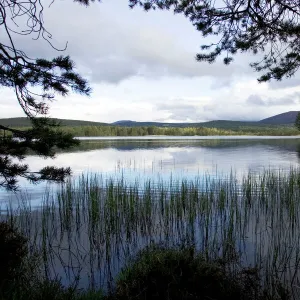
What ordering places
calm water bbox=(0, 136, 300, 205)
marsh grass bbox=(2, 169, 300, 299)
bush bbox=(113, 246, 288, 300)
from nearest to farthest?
A: 1. bush bbox=(113, 246, 288, 300)
2. marsh grass bbox=(2, 169, 300, 299)
3. calm water bbox=(0, 136, 300, 205)

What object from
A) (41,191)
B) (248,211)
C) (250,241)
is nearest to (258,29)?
(250,241)

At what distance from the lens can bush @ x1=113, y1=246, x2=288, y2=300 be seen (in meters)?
3.75

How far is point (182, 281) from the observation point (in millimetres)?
3885

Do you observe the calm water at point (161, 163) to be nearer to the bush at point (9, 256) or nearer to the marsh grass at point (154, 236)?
the marsh grass at point (154, 236)

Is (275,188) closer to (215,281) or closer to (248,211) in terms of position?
(248,211)

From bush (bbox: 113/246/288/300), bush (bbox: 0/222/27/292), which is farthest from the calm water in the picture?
bush (bbox: 113/246/288/300)

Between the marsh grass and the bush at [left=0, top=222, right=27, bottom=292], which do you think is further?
the marsh grass

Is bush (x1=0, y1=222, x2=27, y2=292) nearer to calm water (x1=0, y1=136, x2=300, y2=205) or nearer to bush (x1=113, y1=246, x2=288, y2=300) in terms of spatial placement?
bush (x1=113, y1=246, x2=288, y2=300)

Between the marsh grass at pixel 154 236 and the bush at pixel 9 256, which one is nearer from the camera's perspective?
the bush at pixel 9 256

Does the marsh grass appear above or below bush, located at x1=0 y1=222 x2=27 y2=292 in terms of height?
below

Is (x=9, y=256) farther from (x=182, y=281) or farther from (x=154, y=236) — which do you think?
(x=154, y=236)

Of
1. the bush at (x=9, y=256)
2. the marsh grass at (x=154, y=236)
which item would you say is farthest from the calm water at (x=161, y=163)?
the bush at (x=9, y=256)

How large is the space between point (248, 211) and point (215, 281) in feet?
14.6

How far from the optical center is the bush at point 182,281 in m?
3.75
